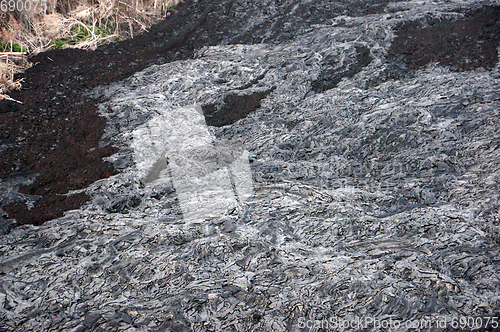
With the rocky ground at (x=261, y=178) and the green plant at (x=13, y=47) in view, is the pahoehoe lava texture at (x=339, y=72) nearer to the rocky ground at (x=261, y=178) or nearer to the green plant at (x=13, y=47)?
the rocky ground at (x=261, y=178)

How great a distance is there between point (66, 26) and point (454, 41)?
451 centimetres

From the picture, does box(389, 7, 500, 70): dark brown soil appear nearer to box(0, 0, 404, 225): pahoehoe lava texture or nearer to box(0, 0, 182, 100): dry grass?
box(0, 0, 404, 225): pahoehoe lava texture

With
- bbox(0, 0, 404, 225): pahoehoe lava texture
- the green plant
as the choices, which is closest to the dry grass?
the green plant

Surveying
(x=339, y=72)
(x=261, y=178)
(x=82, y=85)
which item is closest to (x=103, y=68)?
(x=82, y=85)

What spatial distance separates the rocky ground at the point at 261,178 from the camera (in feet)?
7.11

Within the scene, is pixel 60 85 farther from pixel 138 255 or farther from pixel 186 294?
pixel 186 294

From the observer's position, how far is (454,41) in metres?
4.24

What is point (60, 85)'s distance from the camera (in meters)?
3.93

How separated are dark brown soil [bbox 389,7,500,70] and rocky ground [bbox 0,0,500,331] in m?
0.02

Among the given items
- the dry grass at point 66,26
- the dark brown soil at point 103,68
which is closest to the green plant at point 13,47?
the dry grass at point 66,26

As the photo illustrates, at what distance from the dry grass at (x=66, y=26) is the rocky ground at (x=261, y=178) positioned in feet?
0.70

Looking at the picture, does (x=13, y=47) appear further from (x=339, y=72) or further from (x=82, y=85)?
(x=339, y=72)

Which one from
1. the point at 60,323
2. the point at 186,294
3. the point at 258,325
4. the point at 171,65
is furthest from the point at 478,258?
the point at 171,65

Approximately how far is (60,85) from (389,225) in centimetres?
344
